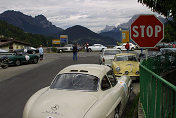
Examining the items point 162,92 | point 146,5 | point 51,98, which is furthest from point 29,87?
point 162,92

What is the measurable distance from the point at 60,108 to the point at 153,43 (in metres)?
3.37

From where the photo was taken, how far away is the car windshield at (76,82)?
4.95 m

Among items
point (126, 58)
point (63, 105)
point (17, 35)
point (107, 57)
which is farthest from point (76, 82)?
point (17, 35)

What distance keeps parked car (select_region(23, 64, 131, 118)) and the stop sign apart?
1285mm

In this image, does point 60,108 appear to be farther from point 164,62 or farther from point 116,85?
point 164,62

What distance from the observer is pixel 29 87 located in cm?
975

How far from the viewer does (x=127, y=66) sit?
416 inches

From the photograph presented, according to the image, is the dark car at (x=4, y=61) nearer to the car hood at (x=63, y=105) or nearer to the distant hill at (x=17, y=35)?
the car hood at (x=63, y=105)

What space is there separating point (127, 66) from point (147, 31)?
4633mm

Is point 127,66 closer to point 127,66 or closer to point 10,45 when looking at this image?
point 127,66

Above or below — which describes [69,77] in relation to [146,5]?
below

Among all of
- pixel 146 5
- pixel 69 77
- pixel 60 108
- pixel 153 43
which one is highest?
pixel 146 5

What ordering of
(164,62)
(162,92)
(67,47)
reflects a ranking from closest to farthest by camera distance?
(162,92)
(164,62)
(67,47)

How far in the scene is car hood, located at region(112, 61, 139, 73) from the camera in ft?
33.9
